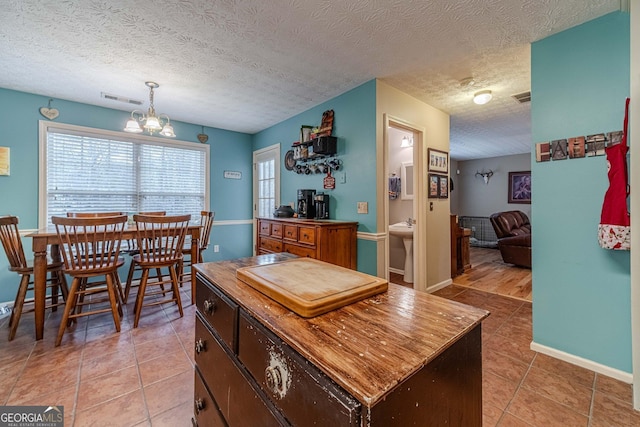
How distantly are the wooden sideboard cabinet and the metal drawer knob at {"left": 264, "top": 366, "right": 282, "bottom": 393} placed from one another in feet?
5.96

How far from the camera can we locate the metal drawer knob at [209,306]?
0.97m

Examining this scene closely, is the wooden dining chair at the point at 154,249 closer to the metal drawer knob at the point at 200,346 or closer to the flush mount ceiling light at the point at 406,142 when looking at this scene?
the metal drawer knob at the point at 200,346

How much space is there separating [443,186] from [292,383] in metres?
3.49

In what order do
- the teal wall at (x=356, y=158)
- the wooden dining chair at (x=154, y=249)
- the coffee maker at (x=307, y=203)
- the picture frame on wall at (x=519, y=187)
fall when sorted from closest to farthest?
the wooden dining chair at (x=154, y=249) < the teal wall at (x=356, y=158) < the coffee maker at (x=307, y=203) < the picture frame on wall at (x=519, y=187)

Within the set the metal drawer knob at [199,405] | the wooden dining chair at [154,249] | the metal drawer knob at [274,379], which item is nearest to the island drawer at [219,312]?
the metal drawer knob at [274,379]

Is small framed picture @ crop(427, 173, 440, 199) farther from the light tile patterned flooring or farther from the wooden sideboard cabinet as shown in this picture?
the light tile patterned flooring

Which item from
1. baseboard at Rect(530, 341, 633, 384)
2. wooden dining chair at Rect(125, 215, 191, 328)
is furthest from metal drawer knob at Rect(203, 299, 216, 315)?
baseboard at Rect(530, 341, 633, 384)

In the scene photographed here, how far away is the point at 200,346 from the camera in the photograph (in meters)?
1.09

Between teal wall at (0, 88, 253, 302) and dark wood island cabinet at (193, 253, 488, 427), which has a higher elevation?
teal wall at (0, 88, 253, 302)

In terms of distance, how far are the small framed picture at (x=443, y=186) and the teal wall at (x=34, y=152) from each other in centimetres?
326

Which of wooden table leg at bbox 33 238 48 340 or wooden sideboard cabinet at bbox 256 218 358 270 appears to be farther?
wooden sideboard cabinet at bbox 256 218 358 270

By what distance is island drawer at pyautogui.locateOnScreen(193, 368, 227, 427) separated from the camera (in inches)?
38.0

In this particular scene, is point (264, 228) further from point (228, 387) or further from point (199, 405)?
point (228, 387)

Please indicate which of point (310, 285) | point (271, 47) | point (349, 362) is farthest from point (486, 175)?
point (349, 362)
